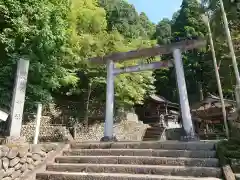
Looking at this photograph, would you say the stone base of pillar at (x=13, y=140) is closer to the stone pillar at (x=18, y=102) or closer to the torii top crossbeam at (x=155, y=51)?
the stone pillar at (x=18, y=102)

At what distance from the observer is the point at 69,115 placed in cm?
1691

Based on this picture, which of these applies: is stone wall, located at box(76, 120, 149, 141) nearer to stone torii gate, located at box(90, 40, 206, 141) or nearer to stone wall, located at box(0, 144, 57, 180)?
stone torii gate, located at box(90, 40, 206, 141)

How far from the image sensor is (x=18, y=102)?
6145 millimetres

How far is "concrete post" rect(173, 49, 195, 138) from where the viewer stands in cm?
727

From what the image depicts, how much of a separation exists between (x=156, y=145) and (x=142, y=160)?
780 mm

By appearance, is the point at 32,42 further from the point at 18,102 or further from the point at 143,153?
the point at 143,153

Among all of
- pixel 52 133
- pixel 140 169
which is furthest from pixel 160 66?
pixel 52 133

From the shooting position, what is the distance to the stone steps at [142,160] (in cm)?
491

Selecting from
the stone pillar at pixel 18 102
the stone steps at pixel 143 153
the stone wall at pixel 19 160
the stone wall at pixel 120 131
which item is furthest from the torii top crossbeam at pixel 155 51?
the stone wall at pixel 120 131

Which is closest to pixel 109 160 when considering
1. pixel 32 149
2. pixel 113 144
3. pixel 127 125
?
pixel 113 144

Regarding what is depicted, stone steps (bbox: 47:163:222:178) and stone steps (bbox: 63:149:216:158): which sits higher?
stone steps (bbox: 63:149:216:158)

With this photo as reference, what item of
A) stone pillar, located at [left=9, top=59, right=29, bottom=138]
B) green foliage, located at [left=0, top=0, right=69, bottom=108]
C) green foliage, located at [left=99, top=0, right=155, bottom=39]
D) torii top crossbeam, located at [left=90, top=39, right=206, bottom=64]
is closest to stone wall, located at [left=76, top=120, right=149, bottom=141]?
green foliage, located at [left=0, top=0, right=69, bottom=108]

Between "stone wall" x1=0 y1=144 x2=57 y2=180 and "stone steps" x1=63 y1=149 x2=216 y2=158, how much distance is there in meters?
0.93

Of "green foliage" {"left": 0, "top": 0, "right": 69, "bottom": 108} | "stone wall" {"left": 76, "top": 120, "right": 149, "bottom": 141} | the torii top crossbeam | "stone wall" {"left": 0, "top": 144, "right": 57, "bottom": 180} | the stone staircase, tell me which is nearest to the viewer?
the stone staircase
